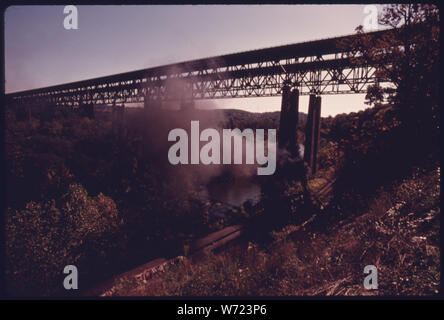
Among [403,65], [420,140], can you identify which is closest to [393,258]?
[420,140]

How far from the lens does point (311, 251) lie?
4.66m

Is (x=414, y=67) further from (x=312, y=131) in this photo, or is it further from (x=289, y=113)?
(x=312, y=131)

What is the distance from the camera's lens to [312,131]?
14367mm

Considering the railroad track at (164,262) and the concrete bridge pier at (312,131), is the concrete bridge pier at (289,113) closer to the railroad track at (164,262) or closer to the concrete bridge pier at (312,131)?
the concrete bridge pier at (312,131)

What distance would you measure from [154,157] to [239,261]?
5800 mm

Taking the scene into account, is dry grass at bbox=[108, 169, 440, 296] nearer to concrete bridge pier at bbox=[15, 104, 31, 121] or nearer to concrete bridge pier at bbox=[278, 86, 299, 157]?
concrete bridge pier at bbox=[278, 86, 299, 157]

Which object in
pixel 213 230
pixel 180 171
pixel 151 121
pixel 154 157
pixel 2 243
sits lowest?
pixel 213 230

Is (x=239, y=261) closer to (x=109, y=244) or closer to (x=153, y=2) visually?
(x=109, y=244)

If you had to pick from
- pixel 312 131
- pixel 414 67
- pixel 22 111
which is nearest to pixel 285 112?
pixel 312 131

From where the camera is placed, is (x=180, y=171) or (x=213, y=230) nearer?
(x=213, y=230)

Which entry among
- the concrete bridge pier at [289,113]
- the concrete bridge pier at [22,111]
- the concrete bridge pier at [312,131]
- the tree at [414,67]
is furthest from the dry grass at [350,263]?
the concrete bridge pier at [22,111]

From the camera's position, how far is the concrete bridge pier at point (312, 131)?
1411 centimetres

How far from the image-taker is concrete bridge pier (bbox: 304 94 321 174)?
46.3 ft

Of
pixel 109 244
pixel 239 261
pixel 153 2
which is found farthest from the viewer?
pixel 109 244
